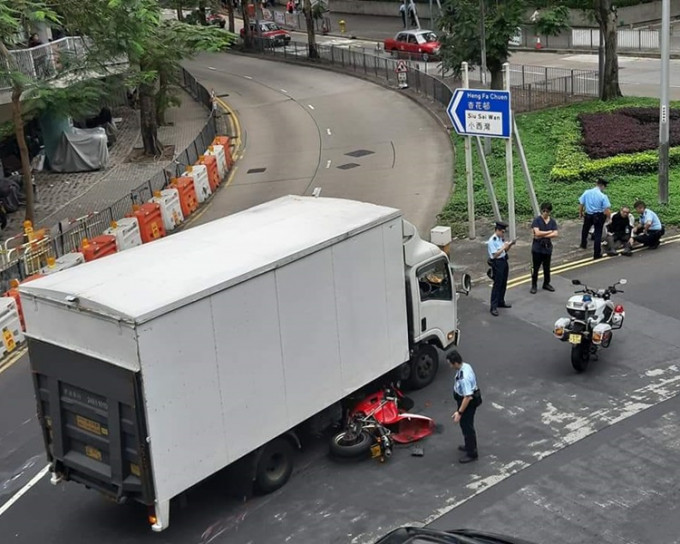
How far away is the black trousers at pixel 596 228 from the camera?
2070cm

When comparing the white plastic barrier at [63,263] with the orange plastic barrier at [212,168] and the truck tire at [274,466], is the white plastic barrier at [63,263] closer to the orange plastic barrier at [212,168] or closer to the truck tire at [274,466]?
the orange plastic barrier at [212,168]

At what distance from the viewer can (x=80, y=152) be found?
3500 centimetres

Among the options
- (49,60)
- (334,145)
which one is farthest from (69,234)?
(334,145)

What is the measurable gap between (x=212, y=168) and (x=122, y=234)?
7972 millimetres

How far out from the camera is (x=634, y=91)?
130 feet

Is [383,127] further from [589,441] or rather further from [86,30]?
[589,441]

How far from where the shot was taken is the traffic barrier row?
1939cm

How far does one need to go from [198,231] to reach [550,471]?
5624 millimetres

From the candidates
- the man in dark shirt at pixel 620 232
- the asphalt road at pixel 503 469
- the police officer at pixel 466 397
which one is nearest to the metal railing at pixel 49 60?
the asphalt road at pixel 503 469

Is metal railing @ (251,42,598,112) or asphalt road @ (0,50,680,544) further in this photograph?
metal railing @ (251,42,598,112)

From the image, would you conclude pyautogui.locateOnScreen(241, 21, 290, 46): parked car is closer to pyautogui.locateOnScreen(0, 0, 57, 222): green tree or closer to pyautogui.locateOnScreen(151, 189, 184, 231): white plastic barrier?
pyautogui.locateOnScreen(0, 0, 57, 222): green tree

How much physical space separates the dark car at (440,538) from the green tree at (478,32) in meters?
26.7

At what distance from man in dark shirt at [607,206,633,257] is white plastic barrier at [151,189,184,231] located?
11531 millimetres

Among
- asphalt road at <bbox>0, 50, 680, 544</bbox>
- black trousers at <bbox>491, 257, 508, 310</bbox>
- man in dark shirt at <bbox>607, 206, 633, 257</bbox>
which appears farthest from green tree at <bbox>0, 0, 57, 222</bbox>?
man in dark shirt at <bbox>607, 206, 633, 257</bbox>
